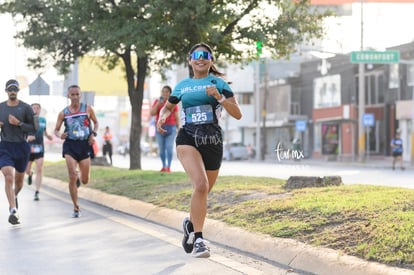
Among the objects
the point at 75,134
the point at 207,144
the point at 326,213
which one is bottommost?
the point at 326,213

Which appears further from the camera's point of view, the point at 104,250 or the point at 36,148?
the point at 36,148

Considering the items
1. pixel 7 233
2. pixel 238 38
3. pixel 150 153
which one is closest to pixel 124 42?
pixel 238 38

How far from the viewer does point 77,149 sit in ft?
38.0

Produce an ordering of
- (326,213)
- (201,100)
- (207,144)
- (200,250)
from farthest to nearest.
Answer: (326,213), (207,144), (201,100), (200,250)

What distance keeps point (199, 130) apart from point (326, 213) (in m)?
1.86

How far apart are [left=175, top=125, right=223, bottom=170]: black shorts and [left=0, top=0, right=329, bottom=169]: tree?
917cm

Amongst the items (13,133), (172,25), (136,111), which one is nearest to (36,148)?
(172,25)

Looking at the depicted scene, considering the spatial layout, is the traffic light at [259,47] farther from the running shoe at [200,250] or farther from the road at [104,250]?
the running shoe at [200,250]

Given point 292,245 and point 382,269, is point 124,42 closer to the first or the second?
point 292,245

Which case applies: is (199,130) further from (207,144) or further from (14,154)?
(14,154)

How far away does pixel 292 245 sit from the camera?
7559 mm

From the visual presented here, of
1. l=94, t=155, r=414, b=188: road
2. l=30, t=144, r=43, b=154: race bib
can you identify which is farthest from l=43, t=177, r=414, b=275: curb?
l=30, t=144, r=43, b=154: race bib

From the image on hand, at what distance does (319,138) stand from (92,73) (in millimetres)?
19456

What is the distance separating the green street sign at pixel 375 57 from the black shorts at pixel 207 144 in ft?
93.6
